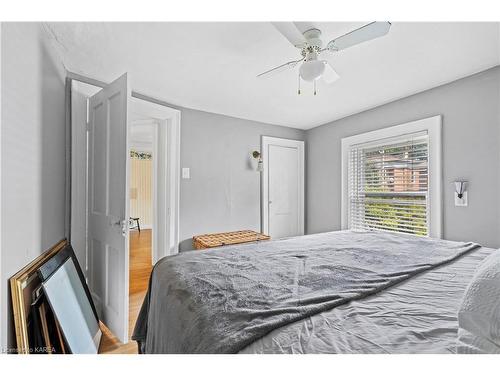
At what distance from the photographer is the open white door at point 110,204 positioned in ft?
5.80

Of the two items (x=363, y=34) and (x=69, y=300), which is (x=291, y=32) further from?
(x=69, y=300)

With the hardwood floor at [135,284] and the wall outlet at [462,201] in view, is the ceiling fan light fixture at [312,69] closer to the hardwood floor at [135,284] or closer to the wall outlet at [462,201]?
the wall outlet at [462,201]

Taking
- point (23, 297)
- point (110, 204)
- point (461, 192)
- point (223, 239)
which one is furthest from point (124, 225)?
point (461, 192)

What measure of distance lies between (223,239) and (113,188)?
4.80 feet

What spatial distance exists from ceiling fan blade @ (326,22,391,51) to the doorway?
143 cm

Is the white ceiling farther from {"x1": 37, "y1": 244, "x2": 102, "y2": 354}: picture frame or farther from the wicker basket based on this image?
the wicker basket

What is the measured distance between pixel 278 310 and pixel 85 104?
2.36 m

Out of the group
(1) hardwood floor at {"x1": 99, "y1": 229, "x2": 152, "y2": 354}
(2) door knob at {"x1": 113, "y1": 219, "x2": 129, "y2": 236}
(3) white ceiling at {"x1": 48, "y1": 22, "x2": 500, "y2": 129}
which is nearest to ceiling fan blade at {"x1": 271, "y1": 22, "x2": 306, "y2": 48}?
(3) white ceiling at {"x1": 48, "y1": 22, "x2": 500, "y2": 129}

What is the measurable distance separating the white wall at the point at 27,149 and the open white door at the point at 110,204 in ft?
0.93

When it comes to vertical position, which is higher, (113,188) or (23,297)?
(113,188)

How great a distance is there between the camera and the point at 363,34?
1.36 metres

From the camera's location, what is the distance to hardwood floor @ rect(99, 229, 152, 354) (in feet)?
5.92

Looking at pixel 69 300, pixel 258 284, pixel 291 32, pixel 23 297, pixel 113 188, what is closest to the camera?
pixel 258 284

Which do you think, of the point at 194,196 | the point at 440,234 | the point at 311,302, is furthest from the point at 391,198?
the point at 311,302
